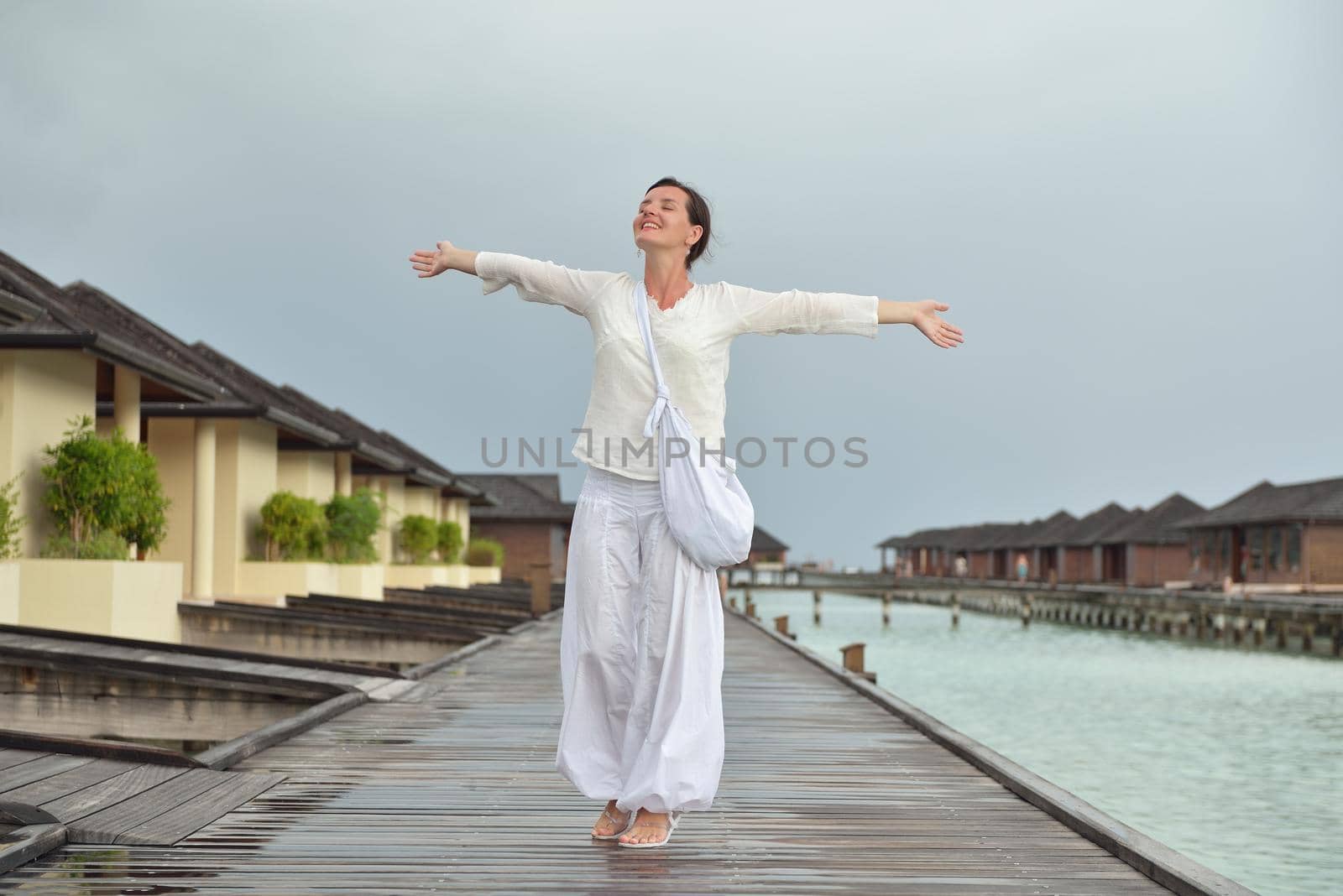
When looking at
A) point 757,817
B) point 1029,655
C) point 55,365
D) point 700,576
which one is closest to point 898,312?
point 700,576

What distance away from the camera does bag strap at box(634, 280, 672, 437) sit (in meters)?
3.82

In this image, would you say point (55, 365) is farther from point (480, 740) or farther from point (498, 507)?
point (498, 507)

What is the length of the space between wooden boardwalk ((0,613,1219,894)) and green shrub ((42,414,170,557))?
5210 mm

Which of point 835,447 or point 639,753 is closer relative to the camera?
point 639,753

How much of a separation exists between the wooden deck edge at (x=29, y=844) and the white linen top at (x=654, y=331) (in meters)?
1.82

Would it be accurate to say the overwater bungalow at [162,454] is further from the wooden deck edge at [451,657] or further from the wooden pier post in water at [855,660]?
the wooden pier post in water at [855,660]

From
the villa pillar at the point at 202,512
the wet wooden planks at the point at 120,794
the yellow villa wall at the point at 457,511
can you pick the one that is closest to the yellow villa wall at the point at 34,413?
the villa pillar at the point at 202,512

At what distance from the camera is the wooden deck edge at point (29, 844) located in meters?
3.47

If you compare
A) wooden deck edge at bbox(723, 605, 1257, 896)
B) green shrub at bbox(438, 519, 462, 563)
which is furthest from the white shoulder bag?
green shrub at bbox(438, 519, 462, 563)

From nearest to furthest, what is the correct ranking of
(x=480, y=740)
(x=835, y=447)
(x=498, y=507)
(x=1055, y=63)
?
(x=835, y=447)
(x=480, y=740)
(x=1055, y=63)
(x=498, y=507)

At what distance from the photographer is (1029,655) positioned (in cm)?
3706


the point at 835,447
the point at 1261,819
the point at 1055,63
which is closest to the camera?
the point at 835,447

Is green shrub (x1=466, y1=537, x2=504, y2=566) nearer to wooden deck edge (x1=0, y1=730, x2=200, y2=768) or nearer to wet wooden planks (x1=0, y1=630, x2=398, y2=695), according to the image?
wet wooden planks (x1=0, y1=630, x2=398, y2=695)

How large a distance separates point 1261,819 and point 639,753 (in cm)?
1087
